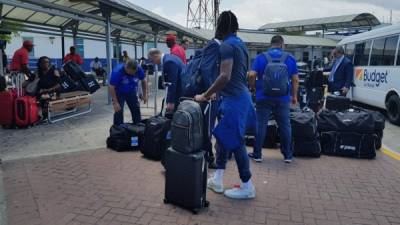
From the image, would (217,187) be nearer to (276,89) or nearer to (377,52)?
(276,89)

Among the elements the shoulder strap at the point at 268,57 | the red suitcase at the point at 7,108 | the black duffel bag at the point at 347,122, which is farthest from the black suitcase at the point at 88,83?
the black duffel bag at the point at 347,122

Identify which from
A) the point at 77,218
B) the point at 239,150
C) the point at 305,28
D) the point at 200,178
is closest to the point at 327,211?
the point at 239,150

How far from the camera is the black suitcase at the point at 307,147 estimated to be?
5.76 metres

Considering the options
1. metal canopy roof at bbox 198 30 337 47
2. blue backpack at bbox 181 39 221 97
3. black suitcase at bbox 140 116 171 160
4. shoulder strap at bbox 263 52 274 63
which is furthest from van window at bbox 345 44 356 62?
metal canopy roof at bbox 198 30 337 47

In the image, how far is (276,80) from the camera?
5.07 m

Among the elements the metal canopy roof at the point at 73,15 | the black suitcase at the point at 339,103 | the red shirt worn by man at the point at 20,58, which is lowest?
the black suitcase at the point at 339,103

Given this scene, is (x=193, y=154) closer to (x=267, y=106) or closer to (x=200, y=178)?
(x=200, y=178)

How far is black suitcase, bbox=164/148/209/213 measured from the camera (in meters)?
3.56

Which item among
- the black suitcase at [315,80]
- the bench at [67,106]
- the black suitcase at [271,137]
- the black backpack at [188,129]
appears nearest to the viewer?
the black backpack at [188,129]

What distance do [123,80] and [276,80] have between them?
8.81 ft

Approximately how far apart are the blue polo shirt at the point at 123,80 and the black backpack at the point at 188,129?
9.54ft

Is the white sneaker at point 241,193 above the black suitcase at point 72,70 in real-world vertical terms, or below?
below

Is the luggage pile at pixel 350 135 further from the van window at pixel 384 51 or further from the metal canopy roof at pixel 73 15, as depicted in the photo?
the metal canopy roof at pixel 73 15

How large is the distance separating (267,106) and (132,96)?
250cm
